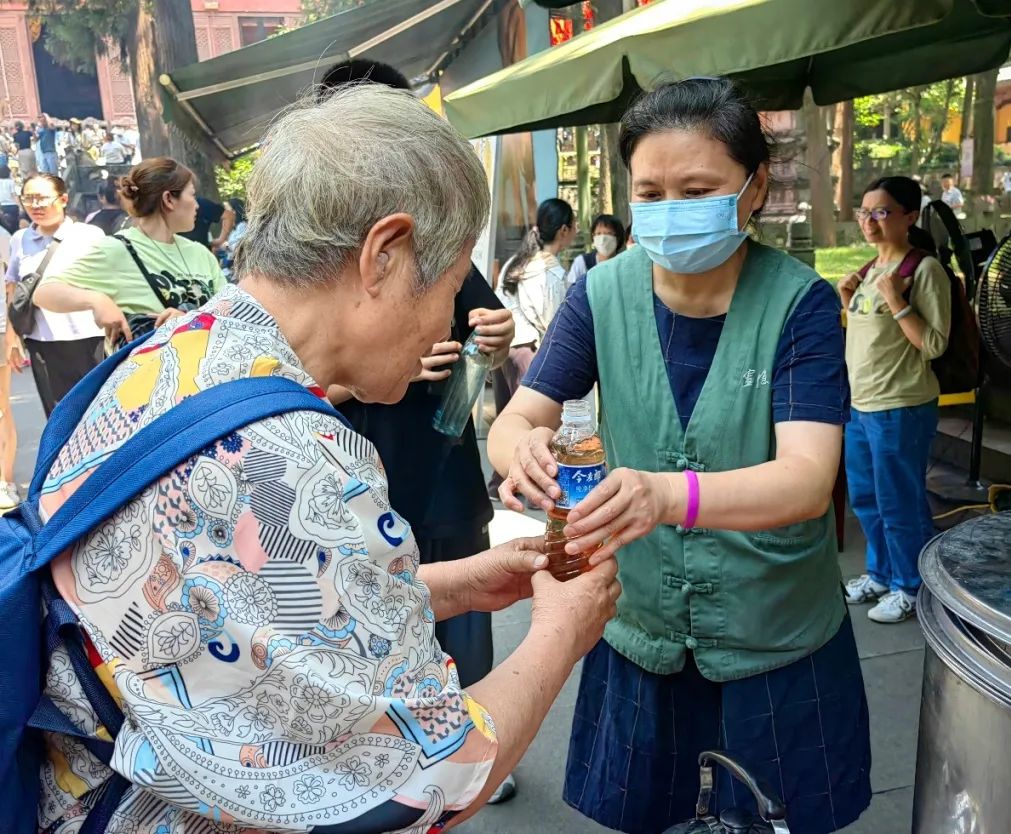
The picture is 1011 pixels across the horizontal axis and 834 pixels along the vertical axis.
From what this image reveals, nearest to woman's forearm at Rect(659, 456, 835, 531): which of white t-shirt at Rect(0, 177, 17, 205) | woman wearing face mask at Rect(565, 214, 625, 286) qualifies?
woman wearing face mask at Rect(565, 214, 625, 286)

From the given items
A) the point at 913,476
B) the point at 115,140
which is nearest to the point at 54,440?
the point at 913,476

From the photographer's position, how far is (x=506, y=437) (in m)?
1.78

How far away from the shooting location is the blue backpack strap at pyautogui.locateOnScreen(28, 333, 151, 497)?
110 centimetres

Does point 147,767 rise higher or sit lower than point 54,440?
lower

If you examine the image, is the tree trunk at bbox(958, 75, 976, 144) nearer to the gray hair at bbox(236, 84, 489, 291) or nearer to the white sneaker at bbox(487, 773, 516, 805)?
the white sneaker at bbox(487, 773, 516, 805)

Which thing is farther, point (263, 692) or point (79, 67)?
point (79, 67)

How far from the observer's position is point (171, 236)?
13.6ft

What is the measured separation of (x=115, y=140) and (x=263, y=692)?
22.5 m

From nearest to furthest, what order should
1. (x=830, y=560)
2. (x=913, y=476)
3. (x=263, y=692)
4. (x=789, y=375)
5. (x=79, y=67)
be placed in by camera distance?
1. (x=263, y=692)
2. (x=789, y=375)
3. (x=830, y=560)
4. (x=913, y=476)
5. (x=79, y=67)

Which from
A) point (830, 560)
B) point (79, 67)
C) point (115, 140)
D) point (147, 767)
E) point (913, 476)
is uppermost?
point (79, 67)

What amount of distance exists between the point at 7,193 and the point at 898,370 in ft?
56.3

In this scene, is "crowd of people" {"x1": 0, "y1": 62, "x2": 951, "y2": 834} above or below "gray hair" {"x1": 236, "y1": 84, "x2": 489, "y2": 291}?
below

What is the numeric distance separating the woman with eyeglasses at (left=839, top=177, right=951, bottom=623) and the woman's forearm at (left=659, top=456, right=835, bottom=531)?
2738mm

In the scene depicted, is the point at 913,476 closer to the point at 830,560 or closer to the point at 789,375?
the point at 830,560
